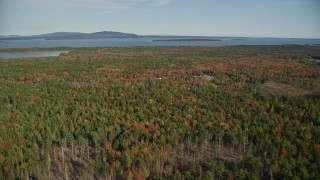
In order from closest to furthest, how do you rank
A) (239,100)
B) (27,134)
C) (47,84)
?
(27,134) → (239,100) → (47,84)

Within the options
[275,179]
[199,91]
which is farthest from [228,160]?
[199,91]

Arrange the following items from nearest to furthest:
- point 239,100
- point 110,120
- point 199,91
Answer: point 110,120
point 239,100
point 199,91

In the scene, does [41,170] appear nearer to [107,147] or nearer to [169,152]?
[107,147]

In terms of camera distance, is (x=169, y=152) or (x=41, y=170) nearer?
(x=41, y=170)

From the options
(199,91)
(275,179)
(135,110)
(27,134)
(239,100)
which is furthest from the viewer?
(199,91)

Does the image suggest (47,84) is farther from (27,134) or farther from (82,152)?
(82,152)

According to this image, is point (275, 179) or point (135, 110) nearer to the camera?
point (275, 179)

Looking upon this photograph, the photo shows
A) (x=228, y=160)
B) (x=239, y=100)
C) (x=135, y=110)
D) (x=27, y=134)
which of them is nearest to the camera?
(x=228, y=160)

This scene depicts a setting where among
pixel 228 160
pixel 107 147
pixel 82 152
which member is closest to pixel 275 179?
pixel 228 160
